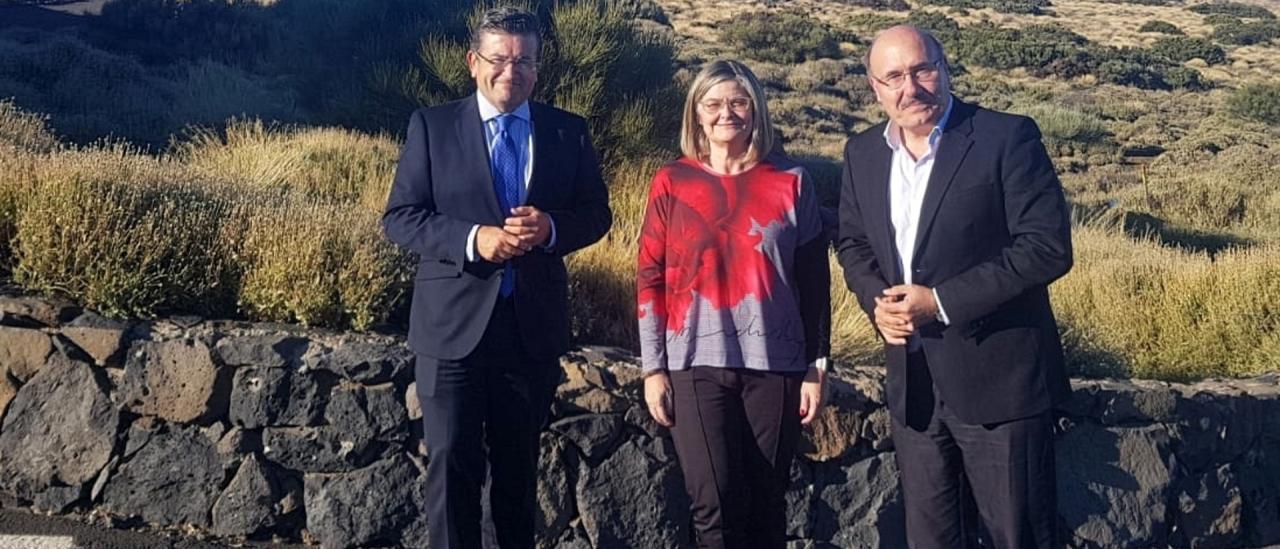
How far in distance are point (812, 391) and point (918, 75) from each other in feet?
3.21

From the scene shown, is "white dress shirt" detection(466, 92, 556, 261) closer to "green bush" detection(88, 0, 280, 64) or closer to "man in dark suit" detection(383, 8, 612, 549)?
"man in dark suit" detection(383, 8, 612, 549)

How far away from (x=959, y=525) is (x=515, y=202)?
1.66 metres

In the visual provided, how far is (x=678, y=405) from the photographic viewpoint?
11.4 feet

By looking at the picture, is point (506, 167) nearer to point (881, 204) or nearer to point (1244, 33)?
point (881, 204)

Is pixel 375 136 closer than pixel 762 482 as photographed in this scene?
No

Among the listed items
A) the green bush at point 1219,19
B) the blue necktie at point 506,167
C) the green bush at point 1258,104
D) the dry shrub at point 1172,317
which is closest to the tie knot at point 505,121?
the blue necktie at point 506,167

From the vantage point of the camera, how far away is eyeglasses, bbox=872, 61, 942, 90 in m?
3.25

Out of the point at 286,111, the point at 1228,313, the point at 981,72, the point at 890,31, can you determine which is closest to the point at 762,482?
the point at 890,31

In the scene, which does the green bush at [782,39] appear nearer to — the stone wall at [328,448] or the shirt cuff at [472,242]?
the stone wall at [328,448]

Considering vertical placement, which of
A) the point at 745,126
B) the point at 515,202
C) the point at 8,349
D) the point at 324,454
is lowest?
the point at 324,454

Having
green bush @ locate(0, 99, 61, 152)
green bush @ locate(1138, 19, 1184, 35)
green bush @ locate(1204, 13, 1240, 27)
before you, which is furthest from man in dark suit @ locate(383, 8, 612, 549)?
green bush @ locate(1204, 13, 1240, 27)

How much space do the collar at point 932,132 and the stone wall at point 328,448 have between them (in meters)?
1.47

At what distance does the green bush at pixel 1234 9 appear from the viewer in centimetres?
5008

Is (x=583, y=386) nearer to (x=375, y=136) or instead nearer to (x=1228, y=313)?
(x=1228, y=313)
